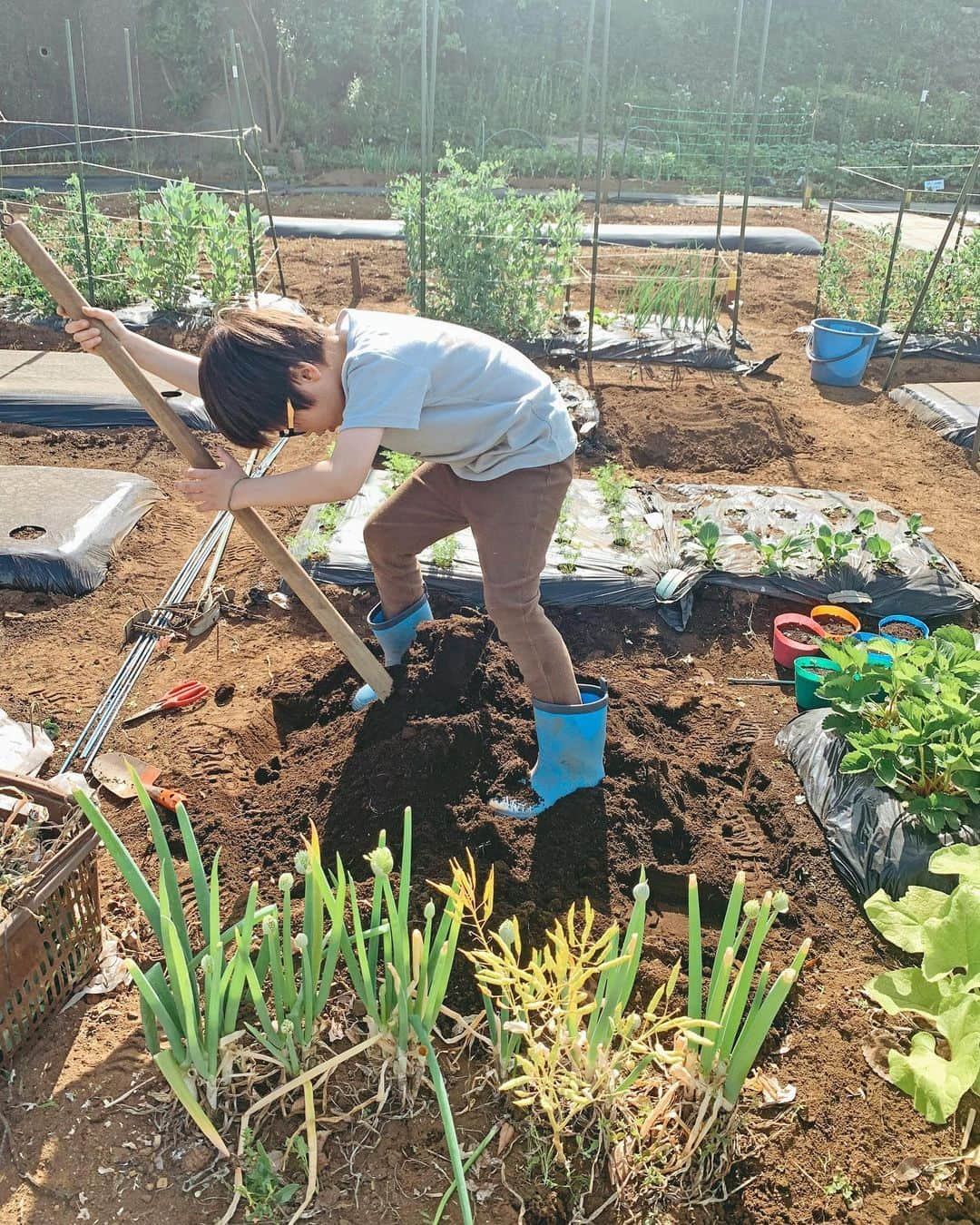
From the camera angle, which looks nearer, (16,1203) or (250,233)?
(16,1203)

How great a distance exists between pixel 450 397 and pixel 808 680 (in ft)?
4.91

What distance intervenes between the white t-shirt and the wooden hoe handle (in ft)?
1.16

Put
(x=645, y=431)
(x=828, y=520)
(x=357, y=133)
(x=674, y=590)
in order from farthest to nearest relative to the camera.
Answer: (x=357, y=133)
(x=645, y=431)
(x=828, y=520)
(x=674, y=590)

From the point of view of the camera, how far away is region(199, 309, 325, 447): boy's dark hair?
6.34ft

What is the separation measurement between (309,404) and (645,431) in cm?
353

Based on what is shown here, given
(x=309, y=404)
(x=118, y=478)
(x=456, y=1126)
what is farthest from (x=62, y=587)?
(x=456, y=1126)

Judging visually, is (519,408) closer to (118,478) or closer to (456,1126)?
(456,1126)

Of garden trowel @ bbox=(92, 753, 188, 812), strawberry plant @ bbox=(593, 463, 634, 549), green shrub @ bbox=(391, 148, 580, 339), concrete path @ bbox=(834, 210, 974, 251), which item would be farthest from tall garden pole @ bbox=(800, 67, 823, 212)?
garden trowel @ bbox=(92, 753, 188, 812)

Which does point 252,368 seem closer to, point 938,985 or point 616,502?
point 938,985

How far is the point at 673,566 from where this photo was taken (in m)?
3.63

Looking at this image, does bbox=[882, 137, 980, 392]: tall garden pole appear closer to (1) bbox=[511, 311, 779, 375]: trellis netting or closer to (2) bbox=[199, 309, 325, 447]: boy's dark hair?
(1) bbox=[511, 311, 779, 375]: trellis netting

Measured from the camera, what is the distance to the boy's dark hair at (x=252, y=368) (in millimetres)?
1933

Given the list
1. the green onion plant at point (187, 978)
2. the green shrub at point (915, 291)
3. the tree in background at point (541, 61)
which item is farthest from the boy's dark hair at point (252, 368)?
the tree in background at point (541, 61)

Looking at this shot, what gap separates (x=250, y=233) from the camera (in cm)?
678
